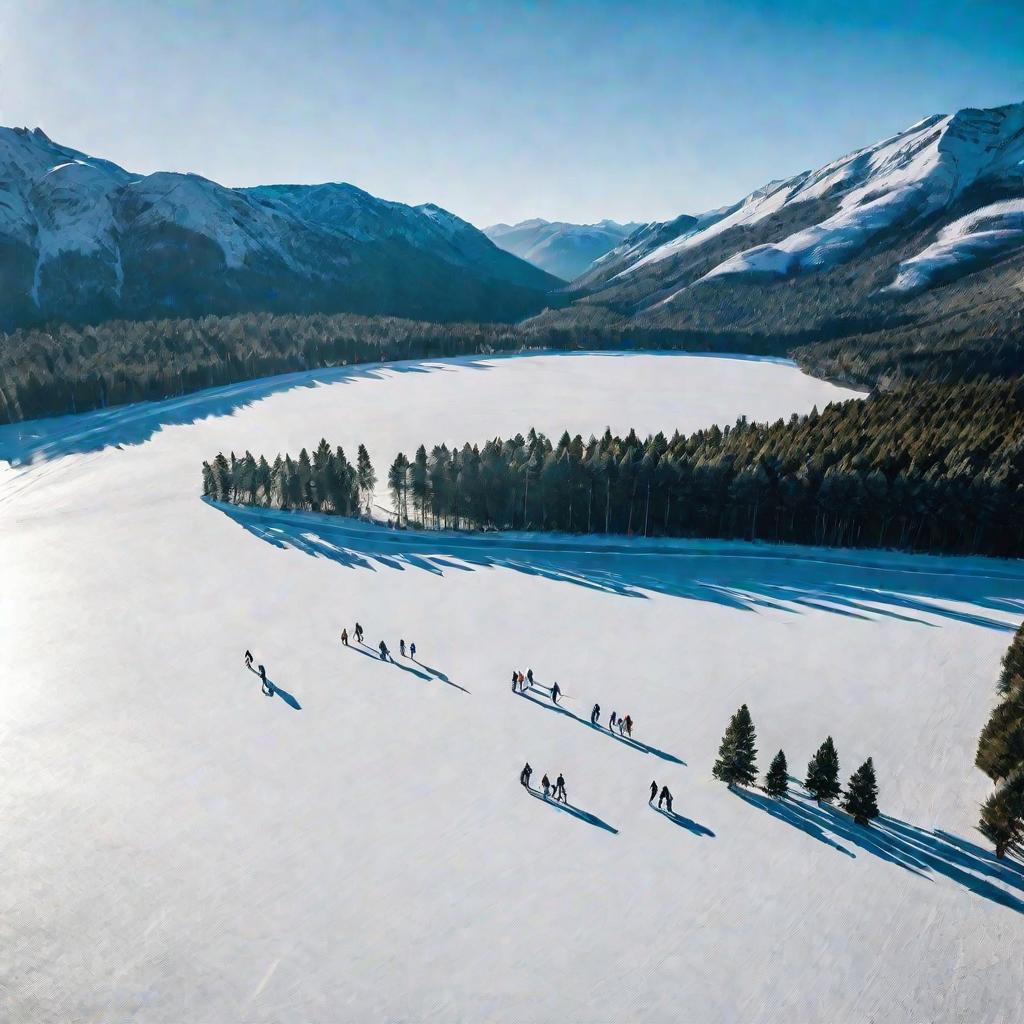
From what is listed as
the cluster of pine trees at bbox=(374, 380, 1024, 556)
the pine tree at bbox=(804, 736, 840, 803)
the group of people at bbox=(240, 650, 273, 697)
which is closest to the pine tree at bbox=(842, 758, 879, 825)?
the pine tree at bbox=(804, 736, 840, 803)

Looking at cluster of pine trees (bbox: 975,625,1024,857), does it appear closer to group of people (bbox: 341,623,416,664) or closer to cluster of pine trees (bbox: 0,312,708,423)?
group of people (bbox: 341,623,416,664)

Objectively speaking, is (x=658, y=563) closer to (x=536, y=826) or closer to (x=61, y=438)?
(x=536, y=826)

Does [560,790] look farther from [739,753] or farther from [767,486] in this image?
[767,486]

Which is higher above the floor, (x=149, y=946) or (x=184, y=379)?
(x=184, y=379)

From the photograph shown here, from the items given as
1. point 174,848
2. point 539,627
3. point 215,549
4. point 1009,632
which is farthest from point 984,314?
point 174,848

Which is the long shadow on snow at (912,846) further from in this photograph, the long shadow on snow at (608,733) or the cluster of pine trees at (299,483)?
the cluster of pine trees at (299,483)
